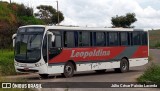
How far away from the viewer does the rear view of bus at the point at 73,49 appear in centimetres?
2350

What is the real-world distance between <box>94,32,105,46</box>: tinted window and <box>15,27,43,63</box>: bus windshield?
4.69 m

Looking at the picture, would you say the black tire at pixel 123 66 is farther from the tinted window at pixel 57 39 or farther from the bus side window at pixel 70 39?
the tinted window at pixel 57 39

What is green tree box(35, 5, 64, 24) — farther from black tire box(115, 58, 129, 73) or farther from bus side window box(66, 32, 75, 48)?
bus side window box(66, 32, 75, 48)

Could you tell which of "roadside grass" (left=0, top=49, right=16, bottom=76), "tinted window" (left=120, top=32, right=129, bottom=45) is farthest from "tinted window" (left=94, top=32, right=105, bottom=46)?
"roadside grass" (left=0, top=49, right=16, bottom=76)

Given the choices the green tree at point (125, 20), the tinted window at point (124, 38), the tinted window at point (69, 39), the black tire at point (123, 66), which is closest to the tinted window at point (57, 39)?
the tinted window at point (69, 39)

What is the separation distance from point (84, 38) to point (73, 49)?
1328mm

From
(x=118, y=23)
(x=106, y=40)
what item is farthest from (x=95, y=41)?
(x=118, y=23)

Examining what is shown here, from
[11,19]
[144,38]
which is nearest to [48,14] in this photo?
[11,19]

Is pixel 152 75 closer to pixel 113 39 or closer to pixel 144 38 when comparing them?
pixel 113 39

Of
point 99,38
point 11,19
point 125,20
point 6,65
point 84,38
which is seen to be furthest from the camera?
point 125,20

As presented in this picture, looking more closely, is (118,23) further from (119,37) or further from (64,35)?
(64,35)

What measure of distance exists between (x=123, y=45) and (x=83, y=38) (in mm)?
4147

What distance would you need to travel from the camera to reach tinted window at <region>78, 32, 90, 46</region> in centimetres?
2592

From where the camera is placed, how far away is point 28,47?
77.4 feet
